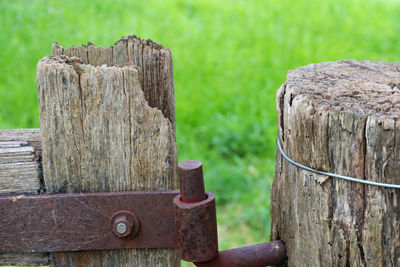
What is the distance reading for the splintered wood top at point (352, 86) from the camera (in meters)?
1.39

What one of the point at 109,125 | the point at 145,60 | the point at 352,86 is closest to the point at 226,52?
the point at 352,86

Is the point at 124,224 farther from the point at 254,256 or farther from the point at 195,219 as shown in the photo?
the point at 254,256

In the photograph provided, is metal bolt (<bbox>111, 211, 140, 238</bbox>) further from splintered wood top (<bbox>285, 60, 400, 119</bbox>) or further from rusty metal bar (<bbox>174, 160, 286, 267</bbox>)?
splintered wood top (<bbox>285, 60, 400, 119</bbox>)

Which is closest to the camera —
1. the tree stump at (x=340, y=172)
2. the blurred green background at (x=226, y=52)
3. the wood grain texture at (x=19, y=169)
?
the tree stump at (x=340, y=172)

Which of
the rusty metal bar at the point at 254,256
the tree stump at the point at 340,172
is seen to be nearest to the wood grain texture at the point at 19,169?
the rusty metal bar at the point at 254,256

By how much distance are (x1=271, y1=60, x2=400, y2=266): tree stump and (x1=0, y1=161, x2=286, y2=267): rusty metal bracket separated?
0.27m

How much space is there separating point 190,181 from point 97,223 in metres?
0.28

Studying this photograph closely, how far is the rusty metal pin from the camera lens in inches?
52.1

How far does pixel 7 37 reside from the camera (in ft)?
19.4

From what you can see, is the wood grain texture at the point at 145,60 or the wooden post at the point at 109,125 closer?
the wooden post at the point at 109,125

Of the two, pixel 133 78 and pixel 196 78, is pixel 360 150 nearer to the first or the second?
pixel 133 78

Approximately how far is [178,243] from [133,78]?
17.8 inches

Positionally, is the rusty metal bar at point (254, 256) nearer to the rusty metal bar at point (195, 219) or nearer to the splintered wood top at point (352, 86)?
the rusty metal bar at point (195, 219)

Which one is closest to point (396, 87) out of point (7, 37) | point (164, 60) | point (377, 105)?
point (377, 105)
